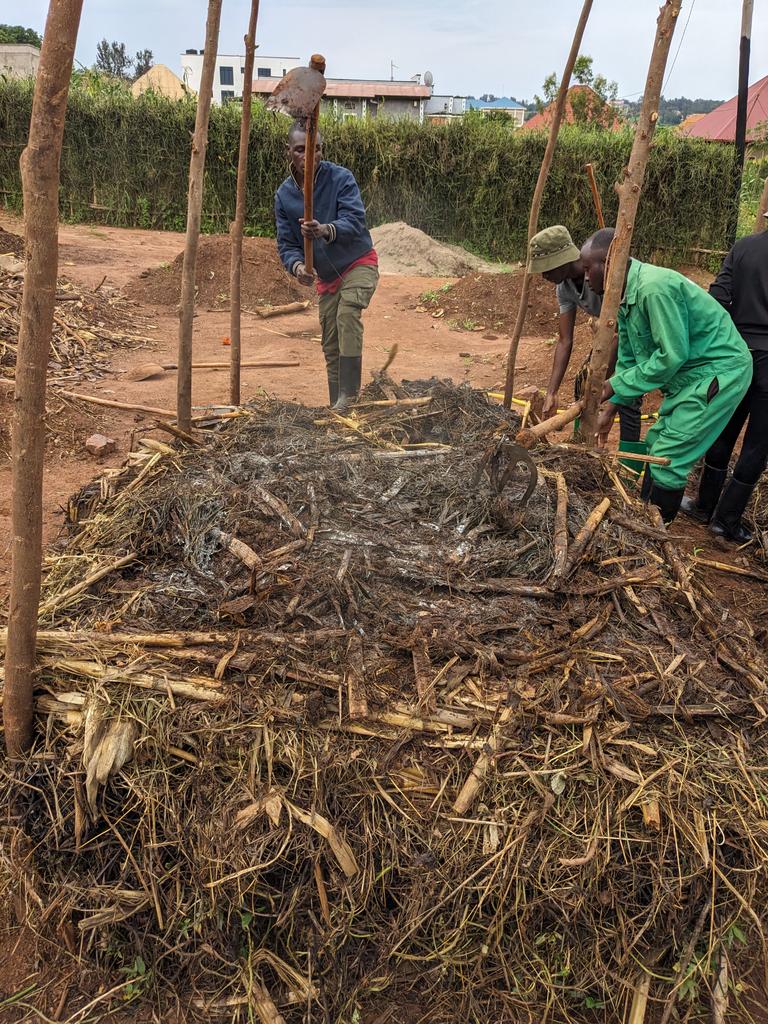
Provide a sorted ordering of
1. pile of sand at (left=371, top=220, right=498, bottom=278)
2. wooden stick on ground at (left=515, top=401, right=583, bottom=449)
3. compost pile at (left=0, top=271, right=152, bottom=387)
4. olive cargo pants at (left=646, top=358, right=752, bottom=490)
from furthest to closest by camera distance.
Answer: pile of sand at (left=371, top=220, right=498, bottom=278) → compost pile at (left=0, top=271, right=152, bottom=387) → olive cargo pants at (left=646, top=358, right=752, bottom=490) → wooden stick on ground at (left=515, top=401, right=583, bottom=449)

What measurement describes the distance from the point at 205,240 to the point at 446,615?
12064mm

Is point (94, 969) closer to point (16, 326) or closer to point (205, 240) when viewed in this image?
point (16, 326)

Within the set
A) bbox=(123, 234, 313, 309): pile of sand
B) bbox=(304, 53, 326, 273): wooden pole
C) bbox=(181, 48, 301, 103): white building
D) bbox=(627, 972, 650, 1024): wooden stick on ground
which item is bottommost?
bbox=(627, 972, 650, 1024): wooden stick on ground

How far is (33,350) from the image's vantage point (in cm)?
179

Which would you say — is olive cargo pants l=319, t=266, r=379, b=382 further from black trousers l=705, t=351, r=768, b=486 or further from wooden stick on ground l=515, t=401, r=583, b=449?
black trousers l=705, t=351, r=768, b=486

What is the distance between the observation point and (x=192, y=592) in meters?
2.58

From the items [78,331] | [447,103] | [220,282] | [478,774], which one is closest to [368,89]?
[447,103]

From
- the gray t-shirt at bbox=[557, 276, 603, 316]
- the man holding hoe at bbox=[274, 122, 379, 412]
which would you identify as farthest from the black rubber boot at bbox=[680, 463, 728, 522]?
the man holding hoe at bbox=[274, 122, 379, 412]

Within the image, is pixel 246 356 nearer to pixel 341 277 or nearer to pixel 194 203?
pixel 341 277

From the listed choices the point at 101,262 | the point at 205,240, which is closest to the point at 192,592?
the point at 205,240

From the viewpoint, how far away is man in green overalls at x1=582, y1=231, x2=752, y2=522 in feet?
11.1

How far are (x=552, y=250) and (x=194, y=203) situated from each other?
79.7 inches

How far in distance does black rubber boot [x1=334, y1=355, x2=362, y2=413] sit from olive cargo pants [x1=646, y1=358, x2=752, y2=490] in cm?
222

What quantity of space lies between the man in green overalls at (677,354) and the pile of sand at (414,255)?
11.8m
